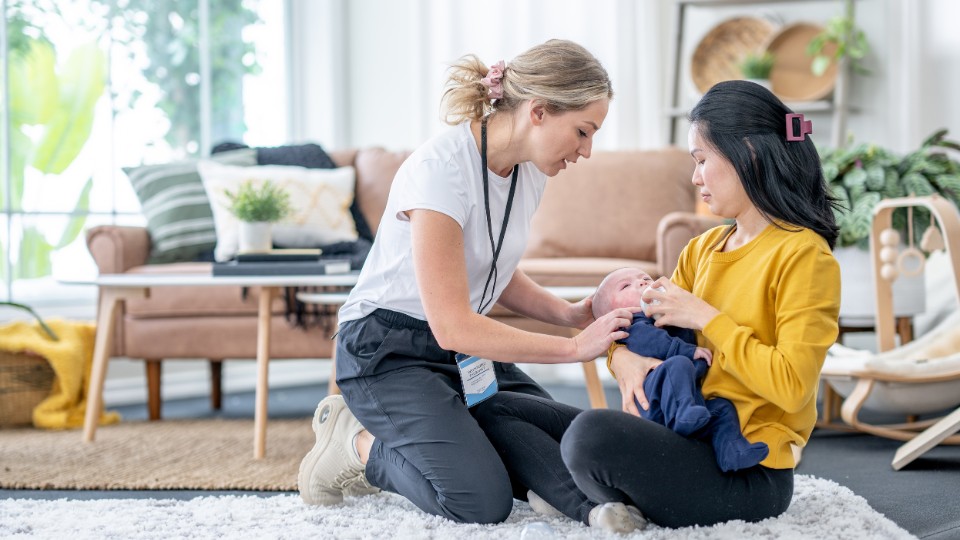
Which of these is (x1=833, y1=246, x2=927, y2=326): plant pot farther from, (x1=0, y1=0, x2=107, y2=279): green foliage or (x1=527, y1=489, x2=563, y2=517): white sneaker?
(x1=0, y1=0, x2=107, y2=279): green foliage

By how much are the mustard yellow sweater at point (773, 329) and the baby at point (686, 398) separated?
0.9 inches

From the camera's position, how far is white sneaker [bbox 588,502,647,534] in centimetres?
157

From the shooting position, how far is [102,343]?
283 cm

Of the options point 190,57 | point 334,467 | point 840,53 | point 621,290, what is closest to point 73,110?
point 190,57

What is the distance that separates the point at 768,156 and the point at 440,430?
72 cm

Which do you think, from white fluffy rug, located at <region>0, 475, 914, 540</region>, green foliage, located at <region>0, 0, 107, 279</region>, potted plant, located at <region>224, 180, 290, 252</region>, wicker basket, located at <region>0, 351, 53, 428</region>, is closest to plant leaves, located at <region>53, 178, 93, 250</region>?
green foliage, located at <region>0, 0, 107, 279</region>

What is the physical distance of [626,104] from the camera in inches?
181

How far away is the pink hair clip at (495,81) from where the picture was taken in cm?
180

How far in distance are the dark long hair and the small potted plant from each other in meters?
2.94

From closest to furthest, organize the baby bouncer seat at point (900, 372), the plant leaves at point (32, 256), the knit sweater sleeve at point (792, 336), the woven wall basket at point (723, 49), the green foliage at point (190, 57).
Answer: the knit sweater sleeve at point (792, 336) < the baby bouncer seat at point (900, 372) < the plant leaves at point (32, 256) < the green foliage at point (190, 57) < the woven wall basket at point (723, 49)

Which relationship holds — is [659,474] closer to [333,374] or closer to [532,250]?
[333,374]

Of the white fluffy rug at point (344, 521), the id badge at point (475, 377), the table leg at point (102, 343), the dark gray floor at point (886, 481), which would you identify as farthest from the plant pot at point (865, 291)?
the table leg at point (102, 343)

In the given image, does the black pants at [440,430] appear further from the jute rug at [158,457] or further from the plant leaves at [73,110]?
the plant leaves at [73,110]

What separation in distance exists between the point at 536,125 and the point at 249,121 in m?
3.08
